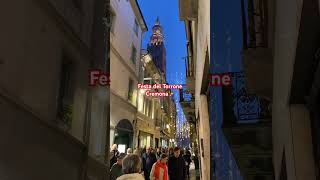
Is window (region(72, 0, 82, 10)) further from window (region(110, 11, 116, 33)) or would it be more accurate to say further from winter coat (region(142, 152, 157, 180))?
window (region(110, 11, 116, 33))

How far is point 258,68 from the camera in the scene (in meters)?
4.27

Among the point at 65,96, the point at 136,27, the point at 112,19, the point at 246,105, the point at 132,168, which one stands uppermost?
the point at 136,27

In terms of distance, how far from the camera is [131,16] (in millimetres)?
24828

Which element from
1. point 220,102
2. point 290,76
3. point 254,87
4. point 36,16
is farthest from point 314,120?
point 36,16

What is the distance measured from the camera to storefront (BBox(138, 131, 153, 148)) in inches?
1169

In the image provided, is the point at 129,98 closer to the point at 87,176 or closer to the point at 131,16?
the point at 131,16

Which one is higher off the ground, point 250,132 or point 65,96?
point 65,96

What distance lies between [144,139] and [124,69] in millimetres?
11044

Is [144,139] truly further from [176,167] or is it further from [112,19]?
[176,167]

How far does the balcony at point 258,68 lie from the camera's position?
4.23 meters

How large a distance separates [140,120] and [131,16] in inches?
347

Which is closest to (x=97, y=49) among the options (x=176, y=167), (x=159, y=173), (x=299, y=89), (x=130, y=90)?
(x=176, y=167)

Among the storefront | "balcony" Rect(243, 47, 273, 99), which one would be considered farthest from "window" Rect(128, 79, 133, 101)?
"balcony" Rect(243, 47, 273, 99)

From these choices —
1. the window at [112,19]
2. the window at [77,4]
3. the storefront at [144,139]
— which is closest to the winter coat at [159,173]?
the window at [77,4]
